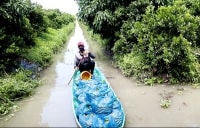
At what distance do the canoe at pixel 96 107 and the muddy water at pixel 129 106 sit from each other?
25.3 inches

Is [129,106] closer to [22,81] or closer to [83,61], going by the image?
[83,61]

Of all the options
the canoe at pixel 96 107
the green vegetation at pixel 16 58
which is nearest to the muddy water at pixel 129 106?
the green vegetation at pixel 16 58

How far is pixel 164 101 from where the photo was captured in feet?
31.6

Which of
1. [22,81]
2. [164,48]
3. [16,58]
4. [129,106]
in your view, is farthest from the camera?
[16,58]

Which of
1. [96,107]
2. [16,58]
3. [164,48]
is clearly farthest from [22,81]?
[164,48]

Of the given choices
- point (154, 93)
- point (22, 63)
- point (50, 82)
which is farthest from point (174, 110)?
point (22, 63)

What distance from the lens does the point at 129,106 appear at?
31.3 feet

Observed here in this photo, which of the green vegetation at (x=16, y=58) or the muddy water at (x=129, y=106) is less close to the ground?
the green vegetation at (x=16, y=58)

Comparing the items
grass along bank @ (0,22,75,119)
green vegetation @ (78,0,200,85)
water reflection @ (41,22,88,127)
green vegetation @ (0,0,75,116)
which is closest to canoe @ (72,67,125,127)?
water reflection @ (41,22,88,127)

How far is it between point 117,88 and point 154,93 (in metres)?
1.62

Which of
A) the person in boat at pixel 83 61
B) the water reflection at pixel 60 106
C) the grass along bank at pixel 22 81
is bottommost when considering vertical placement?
the water reflection at pixel 60 106

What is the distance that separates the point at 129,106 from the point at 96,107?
210 centimetres

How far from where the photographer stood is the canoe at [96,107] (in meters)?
7.21

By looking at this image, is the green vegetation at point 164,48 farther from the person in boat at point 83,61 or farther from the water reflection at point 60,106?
the water reflection at point 60,106
